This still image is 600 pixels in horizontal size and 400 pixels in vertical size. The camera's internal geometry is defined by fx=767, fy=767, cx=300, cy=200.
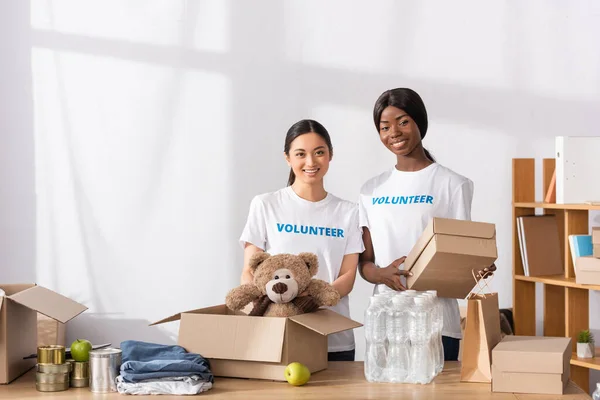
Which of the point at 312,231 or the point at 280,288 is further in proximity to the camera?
the point at 312,231

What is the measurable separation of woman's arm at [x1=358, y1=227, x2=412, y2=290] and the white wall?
4.78ft

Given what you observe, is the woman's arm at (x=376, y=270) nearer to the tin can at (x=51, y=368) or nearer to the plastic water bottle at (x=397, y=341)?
the plastic water bottle at (x=397, y=341)

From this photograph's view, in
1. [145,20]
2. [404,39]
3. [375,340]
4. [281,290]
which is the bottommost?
[375,340]

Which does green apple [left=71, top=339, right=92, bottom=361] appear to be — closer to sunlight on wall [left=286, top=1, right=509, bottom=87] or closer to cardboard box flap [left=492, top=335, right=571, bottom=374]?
cardboard box flap [left=492, top=335, right=571, bottom=374]

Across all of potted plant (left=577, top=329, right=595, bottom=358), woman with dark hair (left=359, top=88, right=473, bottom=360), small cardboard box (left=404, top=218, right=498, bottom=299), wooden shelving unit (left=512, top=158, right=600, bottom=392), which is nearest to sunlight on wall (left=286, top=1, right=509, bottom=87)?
wooden shelving unit (left=512, top=158, right=600, bottom=392)

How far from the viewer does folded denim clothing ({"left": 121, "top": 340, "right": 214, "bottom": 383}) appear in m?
1.79

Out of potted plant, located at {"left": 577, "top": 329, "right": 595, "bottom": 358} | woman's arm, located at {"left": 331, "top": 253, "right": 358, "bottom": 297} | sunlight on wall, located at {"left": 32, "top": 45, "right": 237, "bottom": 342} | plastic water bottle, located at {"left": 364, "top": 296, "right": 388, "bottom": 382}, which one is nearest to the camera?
plastic water bottle, located at {"left": 364, "top": 296, "right": 388, "bottom": 382}

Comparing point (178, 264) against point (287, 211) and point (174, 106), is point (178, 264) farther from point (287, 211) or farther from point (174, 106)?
point (287, 211)

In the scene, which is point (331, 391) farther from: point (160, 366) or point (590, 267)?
point (590, 267)

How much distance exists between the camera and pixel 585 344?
3.18 m

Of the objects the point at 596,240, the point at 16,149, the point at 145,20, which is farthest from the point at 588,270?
the point at 16,149

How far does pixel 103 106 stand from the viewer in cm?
396

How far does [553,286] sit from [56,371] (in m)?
2.34

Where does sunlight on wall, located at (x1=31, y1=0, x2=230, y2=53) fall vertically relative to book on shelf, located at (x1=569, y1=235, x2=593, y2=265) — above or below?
above
